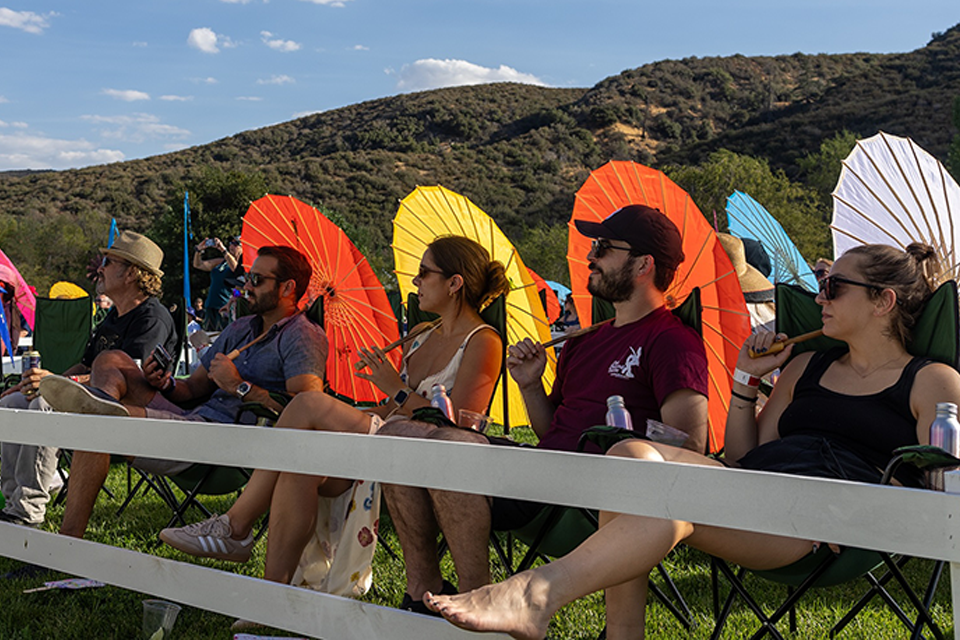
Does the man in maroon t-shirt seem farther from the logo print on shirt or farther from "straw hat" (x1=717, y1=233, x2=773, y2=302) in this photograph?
"straw hat" (x1=717, y1=233, x2=773, y2=302)

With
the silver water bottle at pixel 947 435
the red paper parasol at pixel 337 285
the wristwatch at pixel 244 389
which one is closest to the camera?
the silver water bottle at pixel 947 435

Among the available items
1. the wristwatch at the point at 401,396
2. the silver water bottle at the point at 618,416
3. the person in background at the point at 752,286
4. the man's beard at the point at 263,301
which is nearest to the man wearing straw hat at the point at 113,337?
the man's beard at the point at 263,301

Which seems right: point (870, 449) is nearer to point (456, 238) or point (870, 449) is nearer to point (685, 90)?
point (456, 238)

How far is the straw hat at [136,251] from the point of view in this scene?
4328 mm

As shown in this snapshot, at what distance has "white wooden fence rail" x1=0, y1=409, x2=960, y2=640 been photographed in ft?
4.72

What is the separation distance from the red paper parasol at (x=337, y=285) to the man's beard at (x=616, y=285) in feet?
6.17

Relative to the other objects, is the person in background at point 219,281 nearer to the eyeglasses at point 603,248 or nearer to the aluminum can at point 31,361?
the aluminum can at point 31,361

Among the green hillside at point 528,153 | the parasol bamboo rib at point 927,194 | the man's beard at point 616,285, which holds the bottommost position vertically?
the man's beard at point 616,285

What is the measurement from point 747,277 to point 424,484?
13.2ft

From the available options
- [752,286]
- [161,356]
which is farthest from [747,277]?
[161,356]

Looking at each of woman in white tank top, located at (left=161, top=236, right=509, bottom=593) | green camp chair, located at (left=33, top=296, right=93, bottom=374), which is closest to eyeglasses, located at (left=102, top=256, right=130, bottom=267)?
green camp chair, located at (left=33, top=296, right=93, bottom=374)

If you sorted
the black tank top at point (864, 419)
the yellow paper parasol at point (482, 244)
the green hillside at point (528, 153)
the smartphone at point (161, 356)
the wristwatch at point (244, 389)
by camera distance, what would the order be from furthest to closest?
the green hillside at point (528, 153) → the yellow paper parasol at point (482, 244) → the smartphone at point (161, 356) → the wristwatch at point (244, 389) → the black tank top at point (864, 419)

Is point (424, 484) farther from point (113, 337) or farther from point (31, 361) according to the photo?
point (113, 337)

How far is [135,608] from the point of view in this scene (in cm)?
306
